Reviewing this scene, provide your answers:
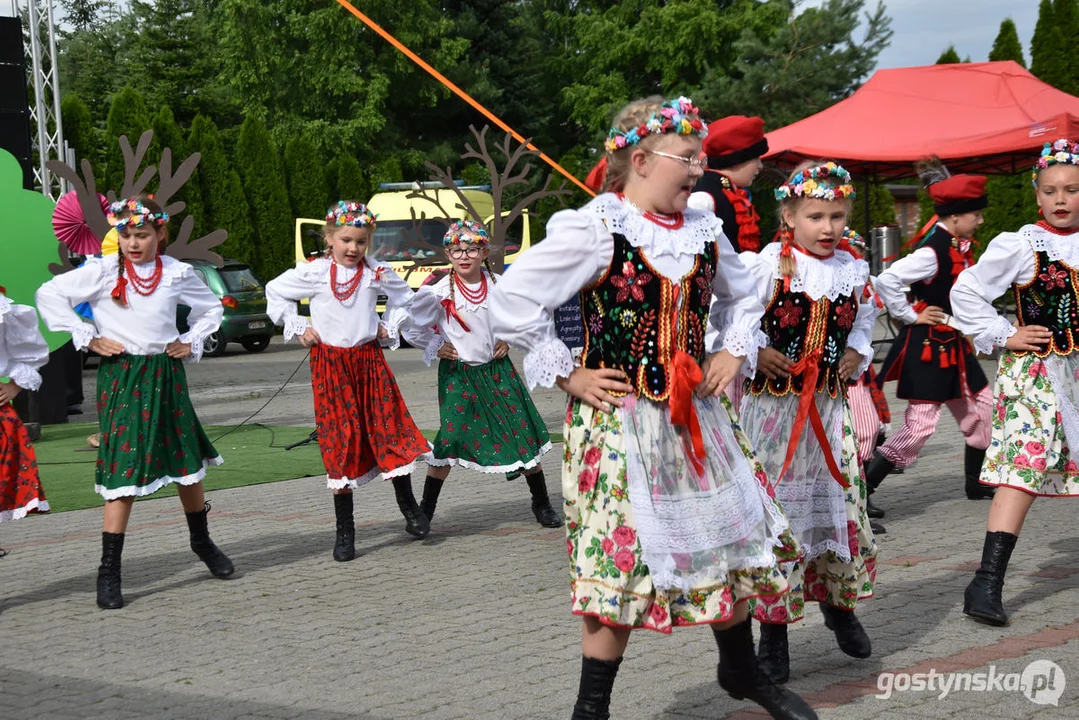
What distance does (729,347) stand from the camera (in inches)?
162

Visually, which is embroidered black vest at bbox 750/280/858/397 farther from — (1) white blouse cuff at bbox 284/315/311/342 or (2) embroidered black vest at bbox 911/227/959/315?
(1) white blouse cuff at bbox 284/315/311/342

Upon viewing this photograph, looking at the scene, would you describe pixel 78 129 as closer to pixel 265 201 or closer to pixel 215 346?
pixel 265 201

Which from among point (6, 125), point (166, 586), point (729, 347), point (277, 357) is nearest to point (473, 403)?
point (166, 586)

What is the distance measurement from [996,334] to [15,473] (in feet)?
14.8

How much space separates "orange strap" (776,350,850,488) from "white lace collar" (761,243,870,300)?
224 mm

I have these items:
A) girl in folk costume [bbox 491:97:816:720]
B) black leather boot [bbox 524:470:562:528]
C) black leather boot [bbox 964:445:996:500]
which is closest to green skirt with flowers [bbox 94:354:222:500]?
black leather boot [bbox 524:470:562:528]

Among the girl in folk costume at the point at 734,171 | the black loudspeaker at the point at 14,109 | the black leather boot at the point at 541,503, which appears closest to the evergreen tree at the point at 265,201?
the black loudspeaker at the point at 14,109

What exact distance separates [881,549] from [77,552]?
448cm

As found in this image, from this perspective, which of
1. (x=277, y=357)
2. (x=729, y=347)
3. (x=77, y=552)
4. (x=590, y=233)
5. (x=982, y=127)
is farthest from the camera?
(x=277, y=357)

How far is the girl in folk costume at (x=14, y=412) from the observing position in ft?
21.5

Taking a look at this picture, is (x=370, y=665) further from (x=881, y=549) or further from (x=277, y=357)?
(x=277, y=357)

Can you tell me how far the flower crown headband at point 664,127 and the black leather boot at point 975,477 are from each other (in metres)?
5.16

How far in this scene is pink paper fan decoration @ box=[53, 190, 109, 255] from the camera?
10.1 meters

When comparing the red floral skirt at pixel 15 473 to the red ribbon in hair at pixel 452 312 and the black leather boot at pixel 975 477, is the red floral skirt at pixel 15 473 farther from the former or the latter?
the black leather boot at pixel 975 477
